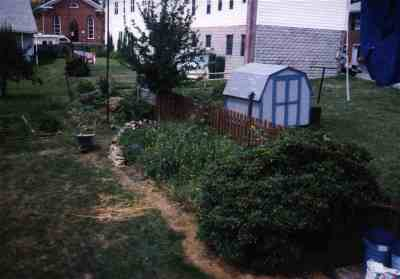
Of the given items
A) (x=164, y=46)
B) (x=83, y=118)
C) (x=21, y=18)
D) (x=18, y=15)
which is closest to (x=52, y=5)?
(x=18, y=15)

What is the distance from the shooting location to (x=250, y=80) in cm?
1397

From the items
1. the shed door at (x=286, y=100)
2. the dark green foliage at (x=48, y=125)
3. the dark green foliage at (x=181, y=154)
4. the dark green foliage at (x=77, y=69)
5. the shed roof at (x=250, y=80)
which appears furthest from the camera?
the dark green foliage at (x=77, y=69)

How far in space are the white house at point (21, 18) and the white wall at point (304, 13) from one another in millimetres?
20555

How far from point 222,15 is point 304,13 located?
17.7 ft

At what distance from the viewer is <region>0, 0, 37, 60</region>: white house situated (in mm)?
36812

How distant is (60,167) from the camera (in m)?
10.9

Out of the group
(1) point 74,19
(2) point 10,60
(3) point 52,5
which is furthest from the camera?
(1) point 74,19

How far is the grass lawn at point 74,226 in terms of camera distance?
6.11 meters

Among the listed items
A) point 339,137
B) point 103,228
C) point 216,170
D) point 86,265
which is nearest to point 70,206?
point 103,228

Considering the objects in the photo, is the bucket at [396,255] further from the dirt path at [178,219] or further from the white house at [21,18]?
the white house at [21,18]

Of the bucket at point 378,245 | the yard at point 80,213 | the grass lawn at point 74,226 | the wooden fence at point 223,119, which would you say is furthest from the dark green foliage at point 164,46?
the bucket at point 378,245

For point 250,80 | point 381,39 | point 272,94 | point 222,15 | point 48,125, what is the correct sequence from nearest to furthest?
1. point 381,39
2. point 272,94
3. point 250,80
4. point 48,125
5. point 222,15

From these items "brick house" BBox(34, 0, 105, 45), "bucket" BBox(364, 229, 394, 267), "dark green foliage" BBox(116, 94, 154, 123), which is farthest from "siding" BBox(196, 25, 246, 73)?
"brick house" BBox(34, 0, 105, 45)

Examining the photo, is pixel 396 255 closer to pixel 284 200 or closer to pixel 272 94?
pixel 284 200
